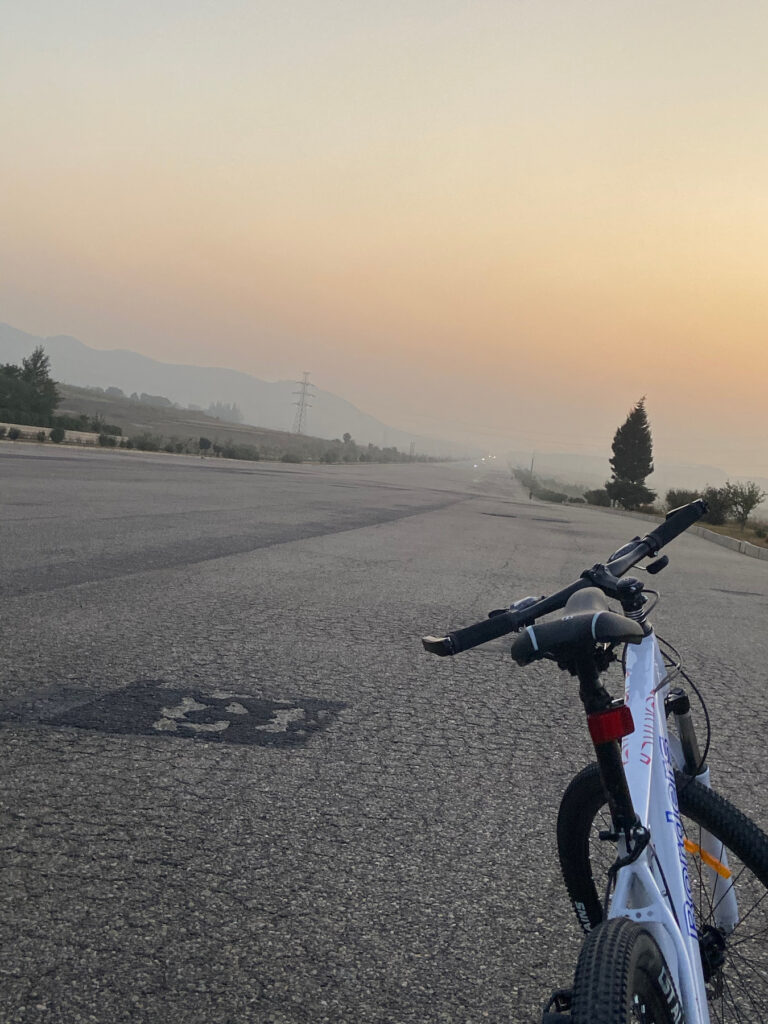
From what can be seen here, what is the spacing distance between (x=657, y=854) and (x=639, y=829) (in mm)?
108

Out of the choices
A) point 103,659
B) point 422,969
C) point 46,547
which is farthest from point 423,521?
point 422,969

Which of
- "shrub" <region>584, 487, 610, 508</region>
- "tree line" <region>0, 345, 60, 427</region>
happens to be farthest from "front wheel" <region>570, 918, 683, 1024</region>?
"shrub" <region>584, 487, 610, 508</region>

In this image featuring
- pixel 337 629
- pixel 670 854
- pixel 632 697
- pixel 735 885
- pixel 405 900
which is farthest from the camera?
pixel 337 629

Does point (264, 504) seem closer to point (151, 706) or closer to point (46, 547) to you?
point (46, 547)

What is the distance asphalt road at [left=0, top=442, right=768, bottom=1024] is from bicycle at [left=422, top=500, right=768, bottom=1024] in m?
0.57

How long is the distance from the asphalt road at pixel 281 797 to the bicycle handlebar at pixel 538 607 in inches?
47.0

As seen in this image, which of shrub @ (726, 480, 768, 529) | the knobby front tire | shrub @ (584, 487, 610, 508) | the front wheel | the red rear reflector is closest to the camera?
the front wheel

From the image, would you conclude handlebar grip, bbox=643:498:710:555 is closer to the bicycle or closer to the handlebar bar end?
the bicycle

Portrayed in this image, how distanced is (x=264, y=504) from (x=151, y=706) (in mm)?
16268

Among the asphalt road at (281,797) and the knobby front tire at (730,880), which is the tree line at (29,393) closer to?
the asphalt road at (281,797)

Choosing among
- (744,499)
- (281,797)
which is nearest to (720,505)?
(744,499)

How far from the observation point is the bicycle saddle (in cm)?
177

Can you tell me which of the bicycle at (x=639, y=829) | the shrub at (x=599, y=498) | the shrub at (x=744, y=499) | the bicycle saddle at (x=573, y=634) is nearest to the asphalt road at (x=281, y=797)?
the bicycle at (x=639, y=829)

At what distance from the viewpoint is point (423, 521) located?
21922 mm
